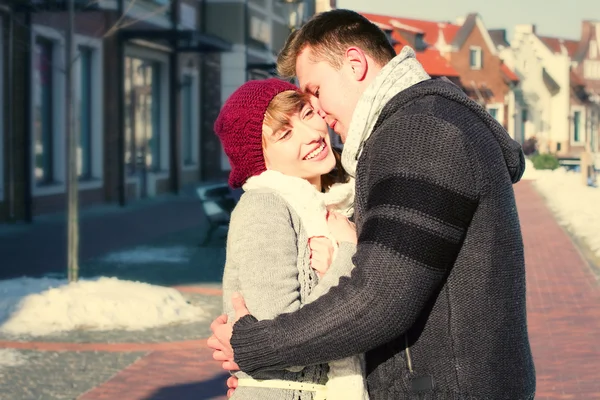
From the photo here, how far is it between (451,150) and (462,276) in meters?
0.26

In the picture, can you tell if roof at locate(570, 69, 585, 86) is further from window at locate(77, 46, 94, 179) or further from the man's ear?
the man's ear

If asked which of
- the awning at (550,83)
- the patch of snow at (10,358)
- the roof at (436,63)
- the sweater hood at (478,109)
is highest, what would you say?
the roof at (436,63)

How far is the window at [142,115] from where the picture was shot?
24.7 m

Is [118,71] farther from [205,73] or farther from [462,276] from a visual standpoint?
[462,276]

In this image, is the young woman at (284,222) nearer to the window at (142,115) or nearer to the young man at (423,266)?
the young man at (423,266)

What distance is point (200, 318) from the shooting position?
9219mm

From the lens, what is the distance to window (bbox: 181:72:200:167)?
→ 30.0 meters

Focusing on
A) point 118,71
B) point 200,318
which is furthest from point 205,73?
point 200,318

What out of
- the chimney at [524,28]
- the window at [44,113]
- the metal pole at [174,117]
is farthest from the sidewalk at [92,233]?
the chimney at [524,28]

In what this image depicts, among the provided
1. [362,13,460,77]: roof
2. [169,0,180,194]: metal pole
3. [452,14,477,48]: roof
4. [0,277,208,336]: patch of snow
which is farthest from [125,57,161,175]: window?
[452,14,477,48]: roof

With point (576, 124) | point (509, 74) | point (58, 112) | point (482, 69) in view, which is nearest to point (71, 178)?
point (58, 112)

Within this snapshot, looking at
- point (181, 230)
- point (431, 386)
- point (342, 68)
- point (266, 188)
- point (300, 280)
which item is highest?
point (342, 68)

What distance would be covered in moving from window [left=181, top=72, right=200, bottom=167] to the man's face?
2748cm

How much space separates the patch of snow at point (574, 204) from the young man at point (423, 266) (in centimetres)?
1337
